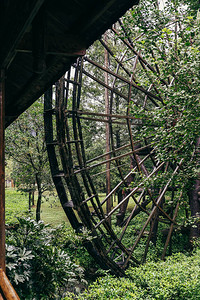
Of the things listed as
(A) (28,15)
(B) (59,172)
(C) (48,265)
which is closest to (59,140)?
(B) (59,172)

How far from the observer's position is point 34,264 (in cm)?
304

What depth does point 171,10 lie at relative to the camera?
14.7ft

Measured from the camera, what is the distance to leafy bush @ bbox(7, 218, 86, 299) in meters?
2.75

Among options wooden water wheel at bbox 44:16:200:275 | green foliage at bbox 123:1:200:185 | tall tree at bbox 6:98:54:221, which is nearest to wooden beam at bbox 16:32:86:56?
green foliage at bbox 123:1:200:185

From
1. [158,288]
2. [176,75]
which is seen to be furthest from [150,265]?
[176,75]

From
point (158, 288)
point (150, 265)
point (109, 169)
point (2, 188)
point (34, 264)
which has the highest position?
point (109, 169)

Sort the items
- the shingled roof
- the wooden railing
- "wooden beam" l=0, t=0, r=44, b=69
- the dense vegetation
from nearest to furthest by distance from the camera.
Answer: "wooden beam" l=0, t=0, r=44, b=69
the shingled roof
the wooden railing
the dense vegetation

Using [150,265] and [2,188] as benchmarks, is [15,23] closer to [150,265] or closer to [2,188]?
[2,188]

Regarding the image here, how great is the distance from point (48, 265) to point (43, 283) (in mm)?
195

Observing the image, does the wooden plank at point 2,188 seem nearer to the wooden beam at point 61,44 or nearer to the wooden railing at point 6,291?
the wooden railing at point 6,291

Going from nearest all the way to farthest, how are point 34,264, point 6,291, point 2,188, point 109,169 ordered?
point 6,291 → point 2,188 → point 34,264 → point 109,169

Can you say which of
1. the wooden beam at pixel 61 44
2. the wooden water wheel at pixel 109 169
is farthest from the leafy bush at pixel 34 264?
the wooden beam at pixel 61 44

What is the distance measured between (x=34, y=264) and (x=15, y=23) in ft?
8.77

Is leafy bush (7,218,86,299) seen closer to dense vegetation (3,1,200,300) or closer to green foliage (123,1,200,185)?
dense vegetation (3,1,200,300)
